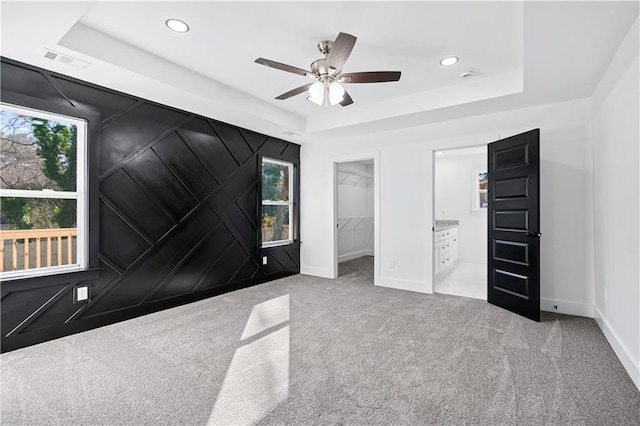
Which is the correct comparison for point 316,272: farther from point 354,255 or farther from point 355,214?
point 355,214

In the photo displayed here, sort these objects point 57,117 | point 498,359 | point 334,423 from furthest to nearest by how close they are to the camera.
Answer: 1. point 57,117
2. point 498,359
3. point 334,423

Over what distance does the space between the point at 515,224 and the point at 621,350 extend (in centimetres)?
149

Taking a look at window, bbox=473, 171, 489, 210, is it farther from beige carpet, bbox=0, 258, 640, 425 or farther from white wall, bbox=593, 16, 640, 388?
beige carpet, bbox=0, 258, 640, 425

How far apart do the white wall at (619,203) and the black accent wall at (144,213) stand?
13.7ft

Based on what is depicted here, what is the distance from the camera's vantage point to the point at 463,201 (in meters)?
7.14

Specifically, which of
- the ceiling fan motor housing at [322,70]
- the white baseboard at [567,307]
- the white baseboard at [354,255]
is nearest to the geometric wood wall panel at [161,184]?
the ceiling fan motor housing at [322,70]

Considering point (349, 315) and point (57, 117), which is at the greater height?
point (57, 117)

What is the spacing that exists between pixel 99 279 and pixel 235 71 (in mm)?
2536

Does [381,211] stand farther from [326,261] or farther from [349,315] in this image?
[349,315]

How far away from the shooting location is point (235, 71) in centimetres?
330

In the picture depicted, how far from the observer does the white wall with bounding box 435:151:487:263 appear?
6875 mm

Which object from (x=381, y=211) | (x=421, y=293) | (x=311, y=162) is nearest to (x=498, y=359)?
(x=421, y=293)

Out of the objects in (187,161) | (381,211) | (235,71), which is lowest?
(381,211)

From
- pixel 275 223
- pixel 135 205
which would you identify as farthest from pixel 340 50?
pixel 275 223
